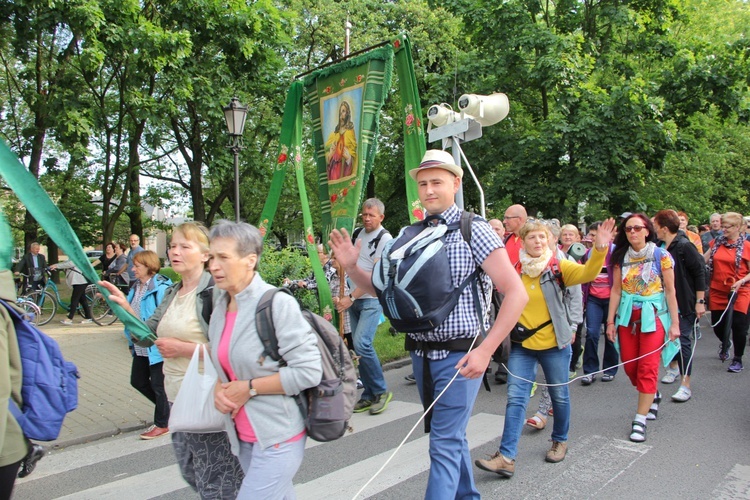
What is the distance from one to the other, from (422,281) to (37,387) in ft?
5.72

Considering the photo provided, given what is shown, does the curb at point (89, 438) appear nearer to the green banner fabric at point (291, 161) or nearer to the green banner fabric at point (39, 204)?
the green banner fabric at point (291, 161)

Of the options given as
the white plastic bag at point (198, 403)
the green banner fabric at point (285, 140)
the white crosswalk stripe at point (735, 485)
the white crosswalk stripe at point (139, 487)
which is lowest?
the white crosswalk stripe at point (139, 487)

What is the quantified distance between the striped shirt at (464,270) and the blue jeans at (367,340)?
106 inches

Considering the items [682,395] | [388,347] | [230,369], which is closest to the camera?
[230,369]

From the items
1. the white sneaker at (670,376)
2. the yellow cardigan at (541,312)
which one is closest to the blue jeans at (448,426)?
the yellow cardigan at (541,312)

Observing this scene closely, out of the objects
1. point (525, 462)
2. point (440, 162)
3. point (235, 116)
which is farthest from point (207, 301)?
point (235, 116)

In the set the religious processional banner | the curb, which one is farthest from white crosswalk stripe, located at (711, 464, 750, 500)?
the curb

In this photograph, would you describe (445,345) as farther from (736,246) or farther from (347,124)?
(736,246)

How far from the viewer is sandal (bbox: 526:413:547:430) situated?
500 centimetres

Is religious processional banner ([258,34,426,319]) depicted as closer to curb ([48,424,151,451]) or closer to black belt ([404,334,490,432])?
curb ([48,424,151,451])

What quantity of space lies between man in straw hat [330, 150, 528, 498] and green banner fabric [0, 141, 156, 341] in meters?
1.58

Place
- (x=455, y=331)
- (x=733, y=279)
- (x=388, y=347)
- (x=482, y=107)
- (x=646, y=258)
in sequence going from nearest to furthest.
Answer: (x=455, y=331) → (x=646, y=258) → (x=482, y=107) → (x=733, y=279) → (x=388, y=347)

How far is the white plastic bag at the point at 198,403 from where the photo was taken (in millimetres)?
2506

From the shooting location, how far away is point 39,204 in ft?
7.64
